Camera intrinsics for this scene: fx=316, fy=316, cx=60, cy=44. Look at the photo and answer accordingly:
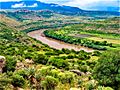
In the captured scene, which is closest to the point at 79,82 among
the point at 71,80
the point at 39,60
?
the point at 71,80

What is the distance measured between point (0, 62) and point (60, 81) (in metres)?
10.2

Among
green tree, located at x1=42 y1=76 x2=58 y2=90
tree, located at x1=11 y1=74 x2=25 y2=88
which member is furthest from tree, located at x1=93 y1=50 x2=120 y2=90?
tree, located at x1=11 y1=74 x2=25 y2=88

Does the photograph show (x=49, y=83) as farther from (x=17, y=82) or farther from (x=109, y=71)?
(x=109, y=71)

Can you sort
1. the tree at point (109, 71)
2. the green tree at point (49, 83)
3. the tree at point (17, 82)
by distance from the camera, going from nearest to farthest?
the green tree at point (49, 83) < the tree at point (17, 82) < the tree at point (109, 71)

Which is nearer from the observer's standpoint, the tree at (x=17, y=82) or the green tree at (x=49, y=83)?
the green tree at (x=49, y=83)

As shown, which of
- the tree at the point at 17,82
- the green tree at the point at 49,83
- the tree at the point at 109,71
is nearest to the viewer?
the green tree at the point at 49,83

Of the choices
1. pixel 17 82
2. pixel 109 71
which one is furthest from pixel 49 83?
pixel 109 71

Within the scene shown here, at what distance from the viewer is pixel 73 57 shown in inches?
4471

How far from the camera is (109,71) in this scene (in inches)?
1912

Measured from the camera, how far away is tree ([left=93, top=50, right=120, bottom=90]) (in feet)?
155

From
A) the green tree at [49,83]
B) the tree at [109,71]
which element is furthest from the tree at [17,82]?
the tree at [109,71]

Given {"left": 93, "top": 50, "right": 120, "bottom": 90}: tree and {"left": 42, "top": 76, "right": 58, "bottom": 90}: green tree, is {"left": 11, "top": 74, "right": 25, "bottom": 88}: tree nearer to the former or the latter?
{"left": 42, "top": 76, "right": 58, "bottom": 90}: green tree

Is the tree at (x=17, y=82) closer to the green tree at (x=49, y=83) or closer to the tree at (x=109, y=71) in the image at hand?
the green tree at (x=49, y=83)

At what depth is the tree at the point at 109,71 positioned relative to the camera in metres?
47.3
